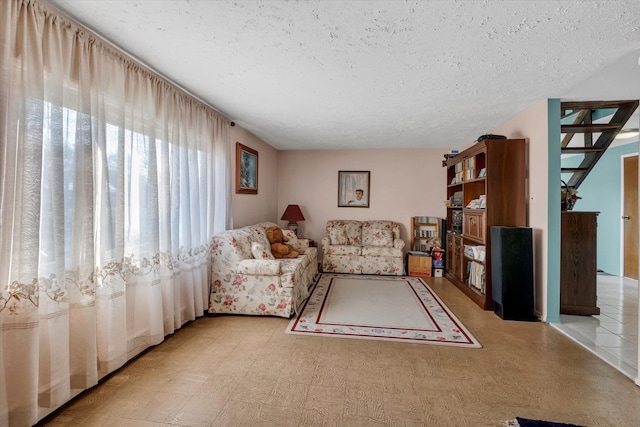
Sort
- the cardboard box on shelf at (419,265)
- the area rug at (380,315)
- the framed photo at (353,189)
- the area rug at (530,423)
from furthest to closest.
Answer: the framed photo at (353,189) → the cardboard box on shelf at (419,265) → the area rug at (380,315) → the area rug at (530,423)

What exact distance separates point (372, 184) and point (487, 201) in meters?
2.52

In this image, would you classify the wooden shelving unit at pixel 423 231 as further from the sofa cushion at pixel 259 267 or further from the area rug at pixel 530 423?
the area rug at pixel 530 423

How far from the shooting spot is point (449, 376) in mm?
1924

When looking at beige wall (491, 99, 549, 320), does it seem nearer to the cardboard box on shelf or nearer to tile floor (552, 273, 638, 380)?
tile floor (552, 273, 638, 380)

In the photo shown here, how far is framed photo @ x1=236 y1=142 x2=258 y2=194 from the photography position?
383 centimetres

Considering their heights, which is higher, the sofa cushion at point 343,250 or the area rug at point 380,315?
the sofa cushion at point 343,250

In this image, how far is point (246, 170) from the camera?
4086mm

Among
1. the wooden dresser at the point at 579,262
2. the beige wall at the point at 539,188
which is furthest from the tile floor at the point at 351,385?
the wooden dresser at the point at 579,262

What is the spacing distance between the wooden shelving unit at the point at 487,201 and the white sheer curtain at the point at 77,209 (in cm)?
346

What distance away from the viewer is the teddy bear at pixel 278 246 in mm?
3697

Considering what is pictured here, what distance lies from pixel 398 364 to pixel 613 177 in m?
5.66

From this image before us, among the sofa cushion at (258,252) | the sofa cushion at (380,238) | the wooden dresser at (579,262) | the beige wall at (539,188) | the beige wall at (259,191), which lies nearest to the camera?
the beige wall at (539,188)

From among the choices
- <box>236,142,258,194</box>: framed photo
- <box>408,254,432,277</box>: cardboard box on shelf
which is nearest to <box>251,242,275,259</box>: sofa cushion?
<box>236,142,258,194</box>: framed photo

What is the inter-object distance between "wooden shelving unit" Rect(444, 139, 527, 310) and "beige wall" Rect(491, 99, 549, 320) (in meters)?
0.11
